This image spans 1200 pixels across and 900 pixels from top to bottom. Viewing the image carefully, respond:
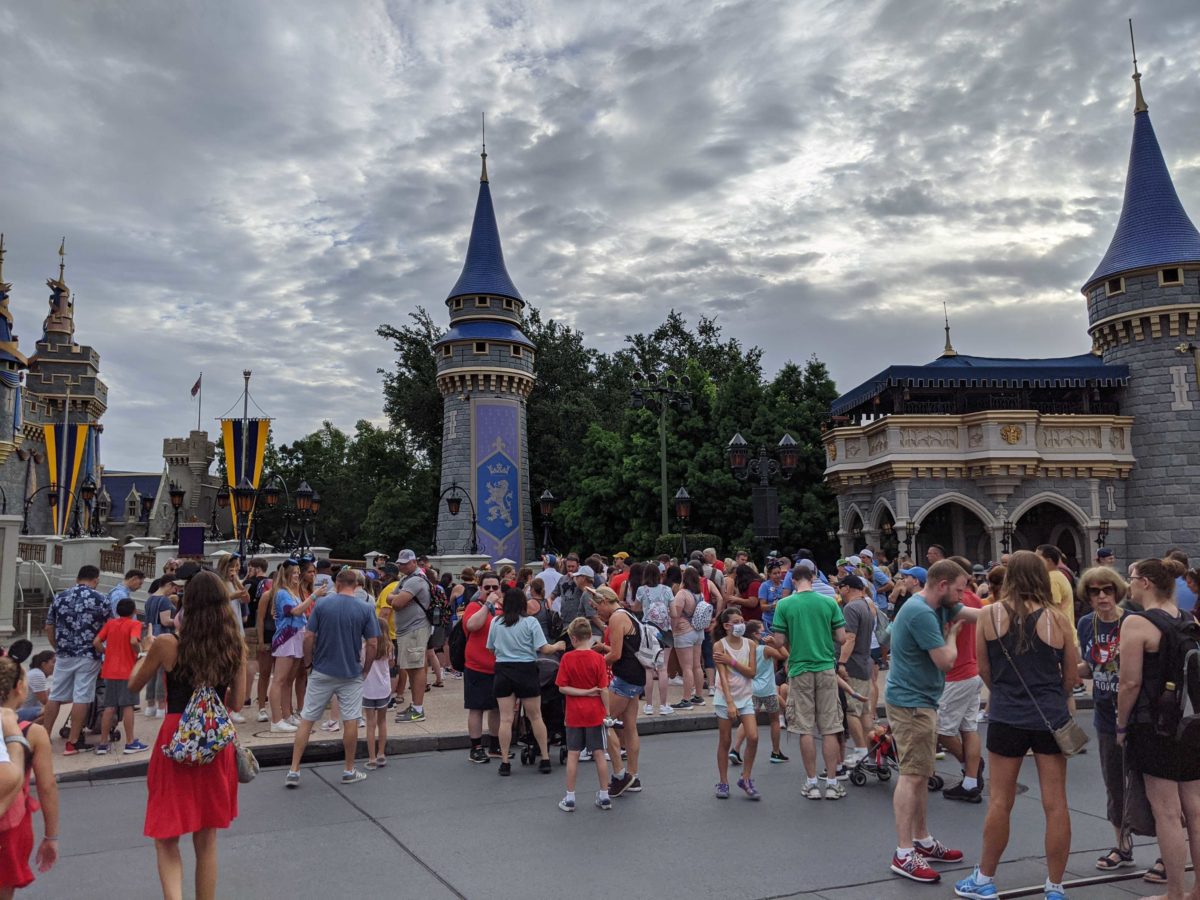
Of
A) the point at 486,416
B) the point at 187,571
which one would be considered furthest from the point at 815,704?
the point at 486,416

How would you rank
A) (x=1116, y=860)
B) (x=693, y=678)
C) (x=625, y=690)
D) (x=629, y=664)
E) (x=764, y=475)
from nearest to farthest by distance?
1. (x=1116, y=860)
2. (x=625, y=690)
3. (x=629, y=664)
4. (x=693, y=678)
5. (x=764, y=475)

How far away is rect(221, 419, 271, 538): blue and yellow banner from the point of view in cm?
2612

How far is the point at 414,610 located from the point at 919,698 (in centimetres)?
625

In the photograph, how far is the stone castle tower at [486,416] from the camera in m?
32.7

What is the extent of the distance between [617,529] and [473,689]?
85.2 feet

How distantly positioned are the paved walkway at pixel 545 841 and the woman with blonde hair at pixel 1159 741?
0.70 m

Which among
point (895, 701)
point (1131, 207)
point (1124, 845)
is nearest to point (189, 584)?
point (895, 701)

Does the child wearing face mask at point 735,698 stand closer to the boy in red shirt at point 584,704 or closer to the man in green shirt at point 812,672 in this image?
the man in green shirt at point 812,672

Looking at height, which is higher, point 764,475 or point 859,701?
point 764,475

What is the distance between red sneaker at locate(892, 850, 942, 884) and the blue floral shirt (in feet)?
25.8

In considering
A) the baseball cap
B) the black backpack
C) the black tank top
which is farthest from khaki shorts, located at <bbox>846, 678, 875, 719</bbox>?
the baseball cap

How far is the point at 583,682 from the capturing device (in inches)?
278

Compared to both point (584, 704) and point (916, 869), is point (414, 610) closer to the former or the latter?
point (584, 704)

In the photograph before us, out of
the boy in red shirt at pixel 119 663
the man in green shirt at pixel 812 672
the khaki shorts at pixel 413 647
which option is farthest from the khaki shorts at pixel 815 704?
the boy in red shirt at pixel 119 663
